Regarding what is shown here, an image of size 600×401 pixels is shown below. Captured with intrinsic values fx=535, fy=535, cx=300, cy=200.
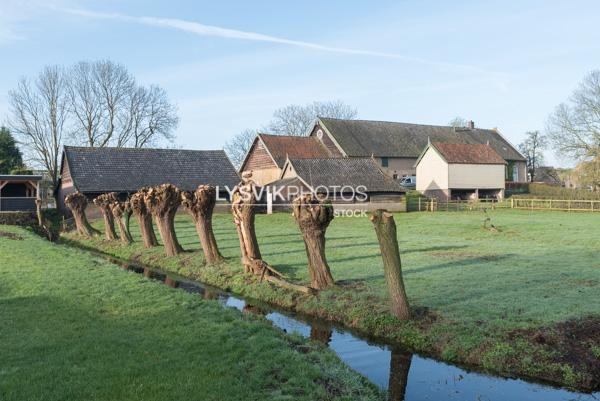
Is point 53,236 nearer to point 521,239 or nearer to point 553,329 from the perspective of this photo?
point 521,239

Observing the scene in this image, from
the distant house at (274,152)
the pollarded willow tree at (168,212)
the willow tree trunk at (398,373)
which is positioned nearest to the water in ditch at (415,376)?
the willow tree trunk at (398,373)

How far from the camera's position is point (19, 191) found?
45.9 meters

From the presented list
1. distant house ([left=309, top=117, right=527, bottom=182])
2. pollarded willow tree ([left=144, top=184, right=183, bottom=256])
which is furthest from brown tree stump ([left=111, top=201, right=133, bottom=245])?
distant house ([left=309, top=117, right=527, bottom=182])

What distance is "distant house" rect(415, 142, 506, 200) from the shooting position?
48031 millimetres

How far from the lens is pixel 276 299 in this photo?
1359 cm

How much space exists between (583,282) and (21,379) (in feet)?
39.7

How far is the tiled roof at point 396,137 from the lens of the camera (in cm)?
5534

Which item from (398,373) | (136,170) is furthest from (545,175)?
(398,373)

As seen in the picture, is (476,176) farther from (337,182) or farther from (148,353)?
(148,353)

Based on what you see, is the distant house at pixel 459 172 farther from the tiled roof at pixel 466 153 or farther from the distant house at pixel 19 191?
the distant house at pixel 19 191

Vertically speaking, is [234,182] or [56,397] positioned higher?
[234,182]

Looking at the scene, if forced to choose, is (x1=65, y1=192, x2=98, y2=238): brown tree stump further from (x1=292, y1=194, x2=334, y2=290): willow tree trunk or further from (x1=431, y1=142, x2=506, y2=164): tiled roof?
(x1=431, y1=142, x2=506, y2=164): tiled roof

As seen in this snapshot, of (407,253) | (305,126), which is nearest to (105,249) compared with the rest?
(407,253)

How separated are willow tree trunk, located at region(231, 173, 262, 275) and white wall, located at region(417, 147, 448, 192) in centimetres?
3494
